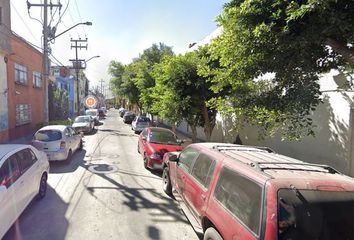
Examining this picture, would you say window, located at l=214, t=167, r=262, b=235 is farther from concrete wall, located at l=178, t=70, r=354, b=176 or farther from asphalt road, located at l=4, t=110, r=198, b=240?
concrete wall, located at l=178, t=70, r=354, b=176

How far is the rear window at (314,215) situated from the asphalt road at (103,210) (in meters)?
2.97

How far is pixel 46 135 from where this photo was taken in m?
12.6

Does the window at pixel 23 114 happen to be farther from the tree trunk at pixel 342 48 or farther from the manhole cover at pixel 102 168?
the tree trunk at pixel 342 48

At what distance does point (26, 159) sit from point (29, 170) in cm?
31

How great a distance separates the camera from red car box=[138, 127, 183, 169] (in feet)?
37.6

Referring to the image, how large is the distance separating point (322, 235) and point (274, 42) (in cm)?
323

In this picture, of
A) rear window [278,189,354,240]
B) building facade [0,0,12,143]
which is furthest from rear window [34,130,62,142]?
rear window [278,189,354,240]

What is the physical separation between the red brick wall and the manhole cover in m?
9.43

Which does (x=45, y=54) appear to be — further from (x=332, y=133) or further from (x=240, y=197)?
(x=240, y=197)

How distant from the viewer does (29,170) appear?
728cm

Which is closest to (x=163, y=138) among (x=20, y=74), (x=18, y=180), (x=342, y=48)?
(x=18, y=180)

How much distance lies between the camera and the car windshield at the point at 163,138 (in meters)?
12.9

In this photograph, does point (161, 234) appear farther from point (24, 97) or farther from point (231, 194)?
point (24, 97)

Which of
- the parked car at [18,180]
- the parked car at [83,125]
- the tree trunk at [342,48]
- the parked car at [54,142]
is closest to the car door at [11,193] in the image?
the parked car at [18,180]
